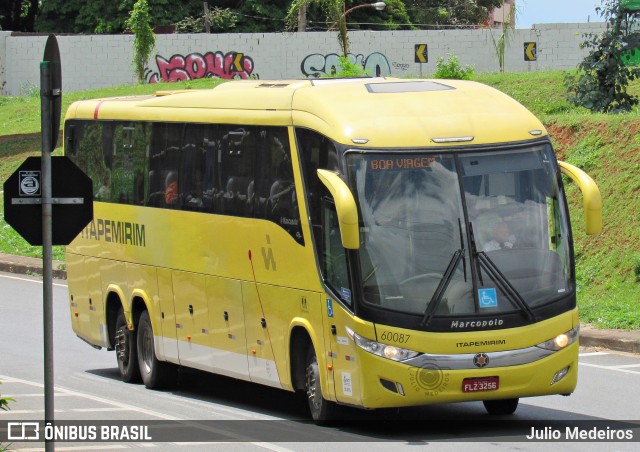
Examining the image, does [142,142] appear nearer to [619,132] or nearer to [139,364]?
[139,364]

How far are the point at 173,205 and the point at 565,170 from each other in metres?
4.92

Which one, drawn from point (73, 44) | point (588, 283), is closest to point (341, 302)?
point (588, 283)

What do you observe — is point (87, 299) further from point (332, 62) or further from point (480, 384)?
point (332, 62)

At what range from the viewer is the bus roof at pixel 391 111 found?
12.4m

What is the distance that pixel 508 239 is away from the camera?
39.9 ft

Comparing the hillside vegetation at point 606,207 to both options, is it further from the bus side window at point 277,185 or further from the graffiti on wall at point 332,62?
the graffiti on wall at point 332,62

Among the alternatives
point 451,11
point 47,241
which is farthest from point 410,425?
point 451,11

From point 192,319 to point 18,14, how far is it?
62722mm

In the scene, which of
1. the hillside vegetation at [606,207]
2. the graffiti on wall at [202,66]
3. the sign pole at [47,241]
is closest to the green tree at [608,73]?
the hillside vegetation at [606,207]

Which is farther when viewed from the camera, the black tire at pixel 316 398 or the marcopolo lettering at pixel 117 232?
the marcopolo lettering at pixel 117 232

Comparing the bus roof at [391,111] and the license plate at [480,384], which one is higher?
the bus roof at [391,111]

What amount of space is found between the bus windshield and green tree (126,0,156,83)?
38.7 metres

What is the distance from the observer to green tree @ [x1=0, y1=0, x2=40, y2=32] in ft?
245

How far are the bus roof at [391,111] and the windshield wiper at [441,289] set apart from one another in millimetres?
1102
